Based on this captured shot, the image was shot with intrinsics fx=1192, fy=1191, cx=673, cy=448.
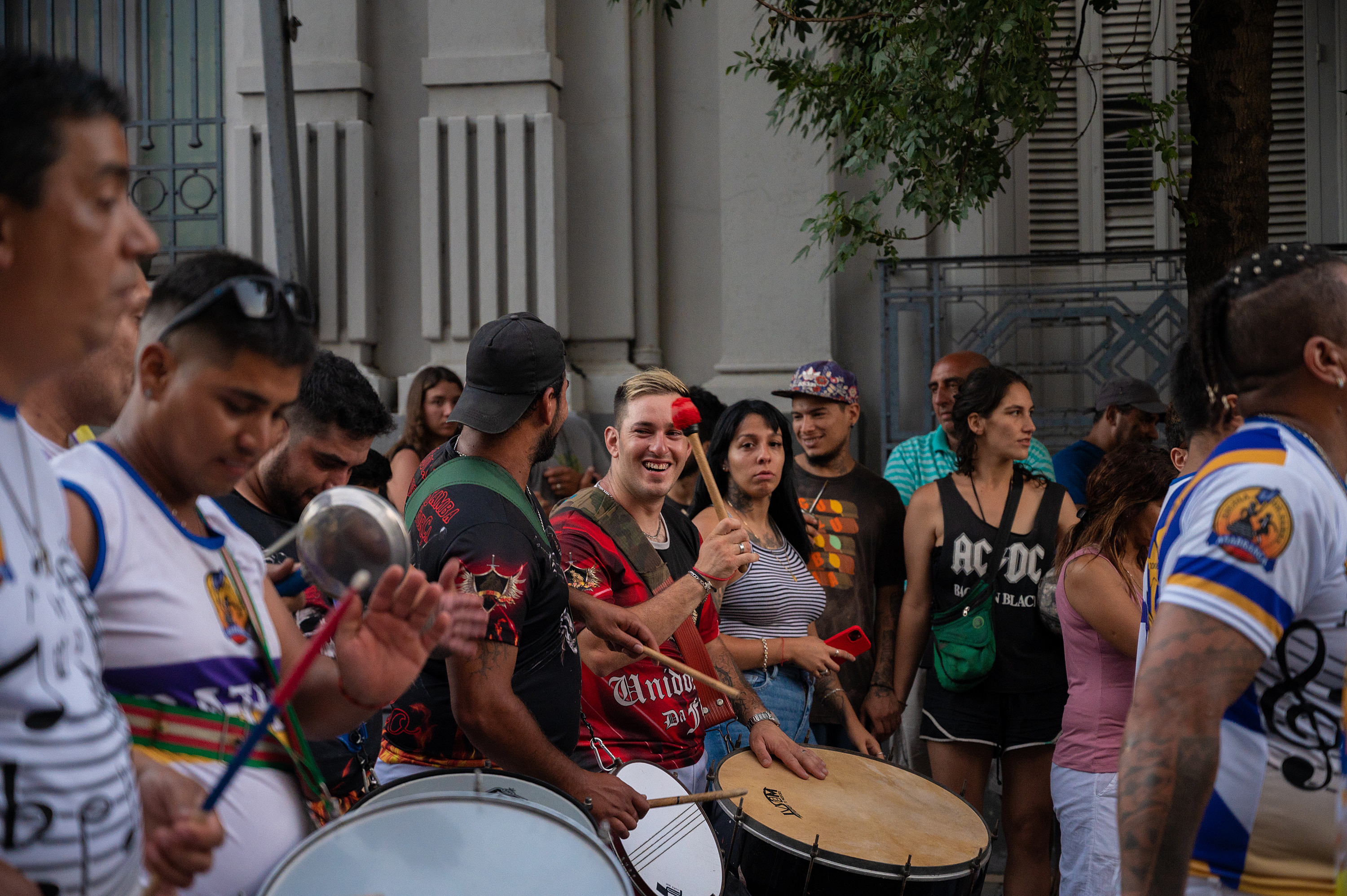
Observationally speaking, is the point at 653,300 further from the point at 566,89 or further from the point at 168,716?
the point at 168,716

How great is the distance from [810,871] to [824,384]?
265cm

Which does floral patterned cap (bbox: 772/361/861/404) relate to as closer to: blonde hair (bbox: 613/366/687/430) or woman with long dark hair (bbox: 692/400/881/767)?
woman with long dark hair (bbox: 692/400/881/767)

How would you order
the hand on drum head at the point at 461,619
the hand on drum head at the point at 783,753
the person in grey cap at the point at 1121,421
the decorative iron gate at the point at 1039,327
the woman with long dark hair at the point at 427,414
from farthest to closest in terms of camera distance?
the decorative iron gate at the point at 1039,327
the person in grey cap at the point at 1121,421
the woman with long dark hair at the point at 427,414
the hand on drum head at the point at 783,753
the hand on drum head at the point at 461,619

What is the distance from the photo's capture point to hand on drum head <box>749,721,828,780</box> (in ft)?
11.7

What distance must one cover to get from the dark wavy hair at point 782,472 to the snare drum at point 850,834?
126 cm

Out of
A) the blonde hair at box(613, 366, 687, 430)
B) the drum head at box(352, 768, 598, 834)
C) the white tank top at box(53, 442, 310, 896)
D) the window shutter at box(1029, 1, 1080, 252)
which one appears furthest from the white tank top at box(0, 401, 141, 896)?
the window shutter at box(1029, 1, 1080, 252)

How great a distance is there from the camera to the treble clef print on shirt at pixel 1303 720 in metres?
1.86

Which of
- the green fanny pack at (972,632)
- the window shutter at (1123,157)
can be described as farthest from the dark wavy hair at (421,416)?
the window shutter at (1123,157)

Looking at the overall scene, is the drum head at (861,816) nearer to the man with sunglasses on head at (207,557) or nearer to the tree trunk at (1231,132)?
the man with sunglasses on head at (207,557)

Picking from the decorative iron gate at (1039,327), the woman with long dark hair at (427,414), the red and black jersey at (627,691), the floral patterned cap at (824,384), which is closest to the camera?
the red and black jersey at (627,691)

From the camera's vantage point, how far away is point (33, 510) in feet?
4.56

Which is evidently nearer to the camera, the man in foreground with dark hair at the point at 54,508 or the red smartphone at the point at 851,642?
the man in foreground with dark hair at the point at 54,508

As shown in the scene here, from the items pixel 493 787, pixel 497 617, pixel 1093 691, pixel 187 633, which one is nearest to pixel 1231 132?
pixel 1093 691

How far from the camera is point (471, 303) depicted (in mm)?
7809
